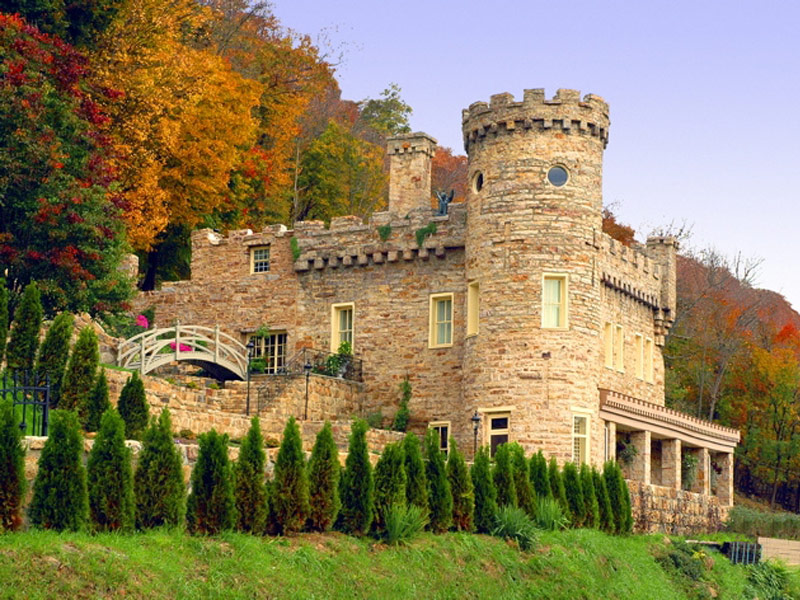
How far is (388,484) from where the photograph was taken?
899 inches

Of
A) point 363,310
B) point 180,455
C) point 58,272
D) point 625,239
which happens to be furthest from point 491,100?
point 625,239

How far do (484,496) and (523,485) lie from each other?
165 cm

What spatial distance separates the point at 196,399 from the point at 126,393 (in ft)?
29.0

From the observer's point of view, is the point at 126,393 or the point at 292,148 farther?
the point at 292,148

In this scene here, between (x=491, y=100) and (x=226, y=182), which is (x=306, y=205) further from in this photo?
(x=491, y=100)

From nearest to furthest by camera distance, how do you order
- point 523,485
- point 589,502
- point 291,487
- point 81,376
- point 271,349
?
point 291,487
point 81,376
point 523,485
point 589,502
point 271,349

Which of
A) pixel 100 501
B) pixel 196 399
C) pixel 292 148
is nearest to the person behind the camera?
pixel 100 501

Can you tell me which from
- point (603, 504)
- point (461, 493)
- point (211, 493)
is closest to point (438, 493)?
point (461, 493)

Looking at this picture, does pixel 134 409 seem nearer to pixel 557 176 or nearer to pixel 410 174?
pixel 557 176

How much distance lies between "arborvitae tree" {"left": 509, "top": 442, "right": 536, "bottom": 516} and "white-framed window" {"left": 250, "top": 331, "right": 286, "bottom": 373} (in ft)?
39.1

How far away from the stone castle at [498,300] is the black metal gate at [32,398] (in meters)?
10.7

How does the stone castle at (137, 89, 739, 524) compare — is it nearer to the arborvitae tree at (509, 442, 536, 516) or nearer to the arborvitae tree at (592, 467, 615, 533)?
the arborvitae tree at (592, 467, 615, 533)

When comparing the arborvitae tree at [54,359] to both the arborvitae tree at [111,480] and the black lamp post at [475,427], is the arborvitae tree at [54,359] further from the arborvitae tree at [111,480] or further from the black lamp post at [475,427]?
the black lamp post at [475,427]

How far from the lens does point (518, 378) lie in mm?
32406
